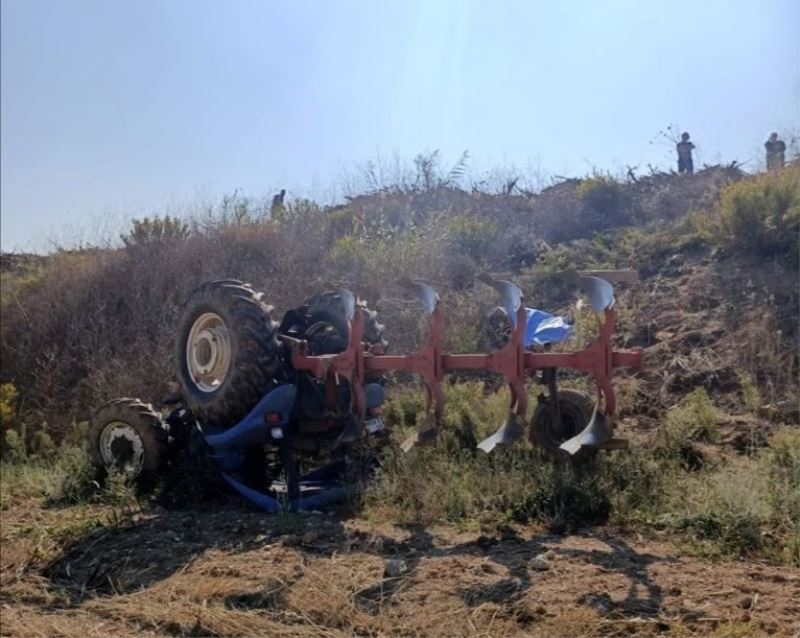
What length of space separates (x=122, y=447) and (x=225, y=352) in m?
1.33

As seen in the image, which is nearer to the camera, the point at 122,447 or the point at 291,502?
the point at 291,502

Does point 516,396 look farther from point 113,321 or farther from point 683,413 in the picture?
point 113,321

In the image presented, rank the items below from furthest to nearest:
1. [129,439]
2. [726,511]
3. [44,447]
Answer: [44,447] < [129,439] < [726,511]

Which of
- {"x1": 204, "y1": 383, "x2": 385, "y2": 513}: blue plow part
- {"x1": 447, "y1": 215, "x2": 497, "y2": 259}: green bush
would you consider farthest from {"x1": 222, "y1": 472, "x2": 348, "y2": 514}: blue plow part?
{"x1": 447, "y1": 215, "x2": 497, "y2": 259}: green bush

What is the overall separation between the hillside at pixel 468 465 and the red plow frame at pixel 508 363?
0.41m

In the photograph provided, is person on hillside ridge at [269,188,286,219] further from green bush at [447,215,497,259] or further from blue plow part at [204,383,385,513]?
blue plow part at [204,383,385,513]

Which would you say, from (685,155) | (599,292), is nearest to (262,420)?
(599,292)

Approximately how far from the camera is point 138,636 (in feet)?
14.1

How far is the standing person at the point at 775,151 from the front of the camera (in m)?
12.0

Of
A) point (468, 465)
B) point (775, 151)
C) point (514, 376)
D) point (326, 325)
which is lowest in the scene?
point (468, 465)

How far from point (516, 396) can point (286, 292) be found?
687 cm

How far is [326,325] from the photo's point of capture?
7.47 metres

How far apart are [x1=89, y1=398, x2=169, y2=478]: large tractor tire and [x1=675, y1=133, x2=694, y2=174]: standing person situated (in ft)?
34.0

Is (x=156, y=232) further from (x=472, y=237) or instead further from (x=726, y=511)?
(x=726, y=511)
